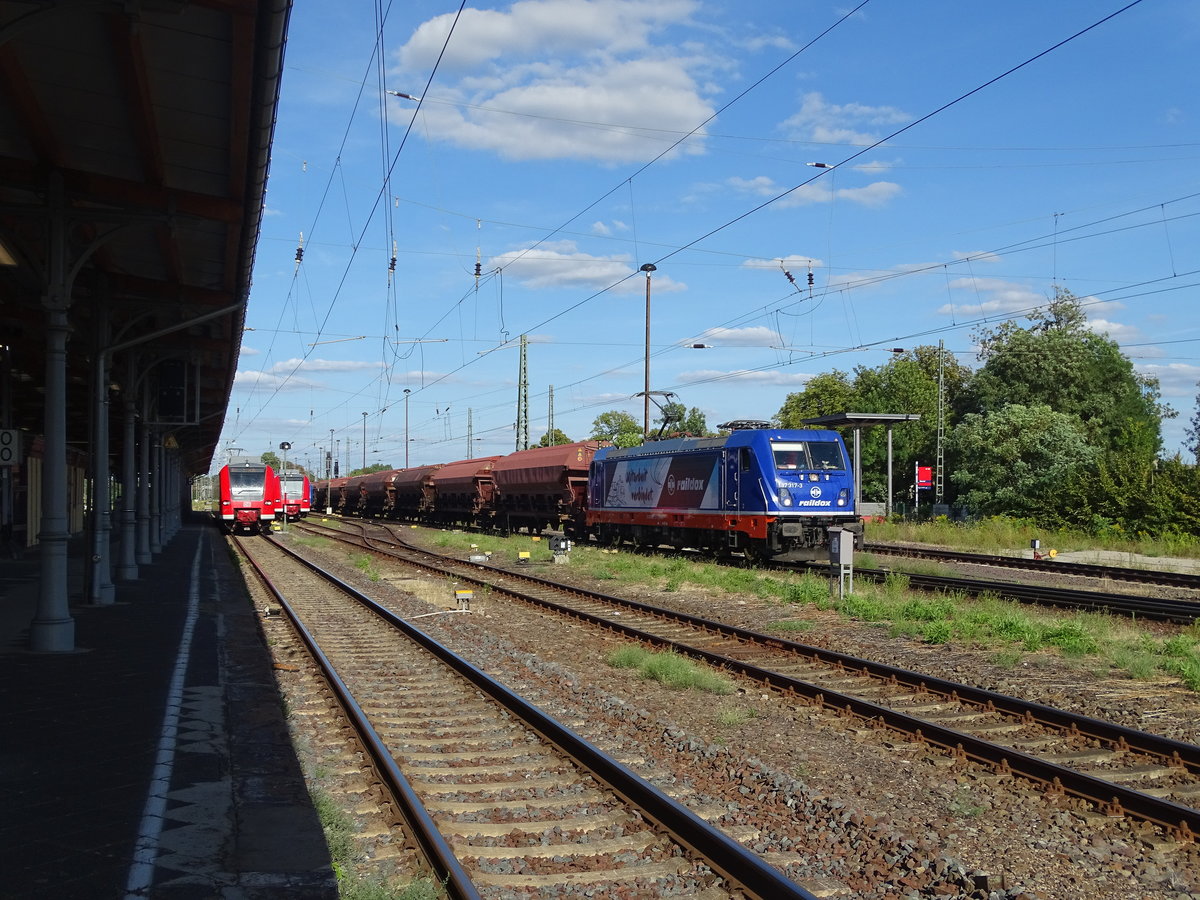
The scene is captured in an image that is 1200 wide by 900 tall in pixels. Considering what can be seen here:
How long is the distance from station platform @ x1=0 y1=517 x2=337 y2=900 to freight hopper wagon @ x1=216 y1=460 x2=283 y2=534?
3272 centimetres

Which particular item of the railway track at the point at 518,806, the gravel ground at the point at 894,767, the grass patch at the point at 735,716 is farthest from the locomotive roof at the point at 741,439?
the grass patch at the point at 735,716

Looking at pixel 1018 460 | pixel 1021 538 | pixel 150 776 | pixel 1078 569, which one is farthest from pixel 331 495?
pixel 150 776

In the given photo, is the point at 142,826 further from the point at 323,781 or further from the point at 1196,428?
the point at 1196,428

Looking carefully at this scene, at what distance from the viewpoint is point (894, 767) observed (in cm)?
754

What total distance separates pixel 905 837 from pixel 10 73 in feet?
27.9

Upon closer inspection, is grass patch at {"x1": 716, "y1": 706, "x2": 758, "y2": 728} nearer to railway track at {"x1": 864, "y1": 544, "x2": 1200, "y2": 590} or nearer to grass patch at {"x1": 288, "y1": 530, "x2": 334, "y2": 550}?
railway track at {"x1": 864, "y1": 544, "x2": 1200, "y2": 590}

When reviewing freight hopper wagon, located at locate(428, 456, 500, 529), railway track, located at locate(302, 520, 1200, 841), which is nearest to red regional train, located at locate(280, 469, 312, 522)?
freight hopper wagon, located at locate(428, 456, 500, 529)

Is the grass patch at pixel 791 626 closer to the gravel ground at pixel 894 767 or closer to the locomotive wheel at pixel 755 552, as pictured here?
the gravel ground at pixel 894 767

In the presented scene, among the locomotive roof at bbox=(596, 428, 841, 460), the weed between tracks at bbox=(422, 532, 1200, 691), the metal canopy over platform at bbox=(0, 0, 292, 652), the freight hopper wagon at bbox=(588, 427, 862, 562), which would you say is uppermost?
the metal canopy over platform at bbox=(0, 0, 292, 652)

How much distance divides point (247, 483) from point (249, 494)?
1.60ft

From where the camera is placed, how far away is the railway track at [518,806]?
523cm

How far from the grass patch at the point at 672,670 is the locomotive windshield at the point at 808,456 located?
11.3 m

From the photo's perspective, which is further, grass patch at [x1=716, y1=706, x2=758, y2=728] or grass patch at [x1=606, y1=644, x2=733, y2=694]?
grass patch at [x1=606, y1=644, x2=733, y2=694]

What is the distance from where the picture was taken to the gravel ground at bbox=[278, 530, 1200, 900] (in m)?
5.51
